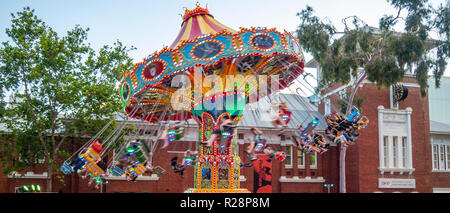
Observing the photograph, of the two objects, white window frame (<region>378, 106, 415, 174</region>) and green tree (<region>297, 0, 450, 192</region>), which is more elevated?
green tree (<region>297, 0, 450, 192</region>)

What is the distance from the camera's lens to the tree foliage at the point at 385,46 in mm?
24062

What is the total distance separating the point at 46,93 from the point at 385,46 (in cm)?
1844

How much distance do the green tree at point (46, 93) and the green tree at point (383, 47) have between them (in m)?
11.7

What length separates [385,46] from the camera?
25.2m

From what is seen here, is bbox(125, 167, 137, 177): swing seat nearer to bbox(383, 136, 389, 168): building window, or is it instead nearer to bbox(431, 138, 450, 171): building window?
bbox(383, 136, 389, 168): building window

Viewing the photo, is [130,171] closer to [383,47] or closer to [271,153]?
[271,153]

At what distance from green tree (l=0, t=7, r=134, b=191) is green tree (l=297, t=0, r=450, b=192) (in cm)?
1174

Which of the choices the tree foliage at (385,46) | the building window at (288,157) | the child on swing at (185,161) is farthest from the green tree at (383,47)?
the child on swing at (185,161)

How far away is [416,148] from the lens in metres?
31.1

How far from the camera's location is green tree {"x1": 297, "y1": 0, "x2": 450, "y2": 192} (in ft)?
78.9

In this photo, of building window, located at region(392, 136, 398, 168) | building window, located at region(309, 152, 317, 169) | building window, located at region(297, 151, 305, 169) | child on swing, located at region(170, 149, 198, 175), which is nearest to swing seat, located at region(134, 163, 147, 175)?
child on swing, located at region(170, 149, 198, 175)

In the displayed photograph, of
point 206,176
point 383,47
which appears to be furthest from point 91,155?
point 383,47
